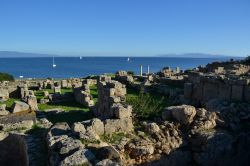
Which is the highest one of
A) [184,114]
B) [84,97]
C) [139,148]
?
[184,114]

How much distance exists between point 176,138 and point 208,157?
124 centimetres


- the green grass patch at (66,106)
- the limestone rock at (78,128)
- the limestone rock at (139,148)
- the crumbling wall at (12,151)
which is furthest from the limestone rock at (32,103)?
the limestone rock at (139,148)

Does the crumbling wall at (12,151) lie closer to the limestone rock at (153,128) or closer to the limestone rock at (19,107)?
the limestone rock at (153,128)

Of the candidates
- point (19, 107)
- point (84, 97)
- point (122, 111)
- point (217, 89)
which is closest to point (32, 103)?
point (19, 107)

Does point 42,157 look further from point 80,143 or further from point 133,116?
point 133,116

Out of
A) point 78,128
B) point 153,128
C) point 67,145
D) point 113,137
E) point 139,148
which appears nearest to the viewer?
point 67,145

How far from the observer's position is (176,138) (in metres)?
13.3

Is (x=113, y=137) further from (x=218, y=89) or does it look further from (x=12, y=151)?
(x=218, y=89)

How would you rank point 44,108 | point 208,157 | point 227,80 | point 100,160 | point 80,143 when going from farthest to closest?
point 44,108
point 227,80
point 208,157
point 80,143
point 100,160

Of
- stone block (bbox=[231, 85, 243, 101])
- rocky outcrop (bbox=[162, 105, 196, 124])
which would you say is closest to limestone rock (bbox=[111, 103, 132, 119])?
rocky outcrop (bbox=[162, 105, 196, 124])

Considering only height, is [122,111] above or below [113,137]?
above

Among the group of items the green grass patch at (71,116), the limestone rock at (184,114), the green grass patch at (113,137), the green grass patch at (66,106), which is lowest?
the green grass patch at (66,106)

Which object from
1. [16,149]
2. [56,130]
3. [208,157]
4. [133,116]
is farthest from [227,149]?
[16,149]

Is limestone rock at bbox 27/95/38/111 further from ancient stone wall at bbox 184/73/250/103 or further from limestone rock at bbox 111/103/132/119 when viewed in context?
limestone rock at bbox 111/103/132/119
